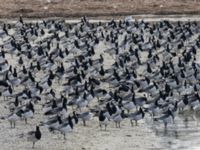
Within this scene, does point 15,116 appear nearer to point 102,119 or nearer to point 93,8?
point 102,119

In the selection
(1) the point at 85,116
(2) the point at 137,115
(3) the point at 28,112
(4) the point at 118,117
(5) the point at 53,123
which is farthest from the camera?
(3) the point at 28,112

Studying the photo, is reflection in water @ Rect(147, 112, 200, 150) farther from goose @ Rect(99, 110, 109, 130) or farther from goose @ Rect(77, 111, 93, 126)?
goose @ Rect(77, 111, 93, 126)

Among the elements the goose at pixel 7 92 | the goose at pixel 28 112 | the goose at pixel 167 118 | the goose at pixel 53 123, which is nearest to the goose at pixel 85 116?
the goose at pixel 53 123

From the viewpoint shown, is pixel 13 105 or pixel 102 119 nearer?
pixel 102 119

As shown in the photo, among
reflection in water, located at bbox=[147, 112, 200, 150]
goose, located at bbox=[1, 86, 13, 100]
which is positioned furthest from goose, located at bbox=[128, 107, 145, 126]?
goose, located at bbox=[1, 86, 13, 100]

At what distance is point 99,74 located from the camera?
32.7m

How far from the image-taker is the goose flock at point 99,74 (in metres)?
25.7

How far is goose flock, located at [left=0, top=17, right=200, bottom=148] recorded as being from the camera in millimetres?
25719

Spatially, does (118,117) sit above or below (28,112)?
below

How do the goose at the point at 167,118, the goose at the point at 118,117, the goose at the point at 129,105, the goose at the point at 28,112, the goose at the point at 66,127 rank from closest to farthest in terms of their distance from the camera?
the goose at the point at 66,127, the goose at the point at 118,117, the goose at the point at 167,118, the goose at the point at 28,112, the goose at the point at 129,105

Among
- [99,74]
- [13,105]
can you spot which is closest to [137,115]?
[13,105]

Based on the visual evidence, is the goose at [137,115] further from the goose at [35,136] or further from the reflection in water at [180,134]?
the goose at [35,136]

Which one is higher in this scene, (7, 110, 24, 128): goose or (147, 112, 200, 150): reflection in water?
(7, 110, 24, 128): goose

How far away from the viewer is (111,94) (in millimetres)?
27641
